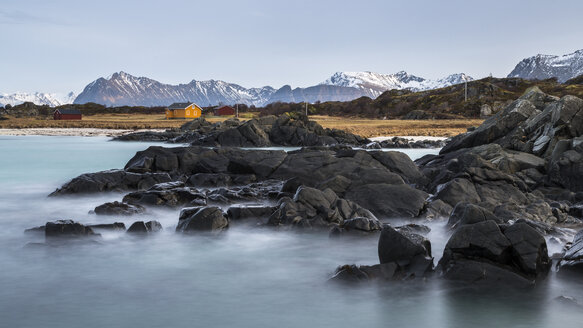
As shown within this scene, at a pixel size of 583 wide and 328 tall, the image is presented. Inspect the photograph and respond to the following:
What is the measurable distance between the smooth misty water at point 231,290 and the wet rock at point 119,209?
111 centimetres

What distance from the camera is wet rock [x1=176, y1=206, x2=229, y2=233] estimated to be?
1480 cm

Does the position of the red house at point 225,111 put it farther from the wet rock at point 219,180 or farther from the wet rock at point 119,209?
the wet rock at point 119,209

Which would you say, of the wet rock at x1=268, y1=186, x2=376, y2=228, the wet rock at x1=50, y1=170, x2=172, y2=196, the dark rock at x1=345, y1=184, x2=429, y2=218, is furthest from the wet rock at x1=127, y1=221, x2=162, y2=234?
the wet rock at x1=50, y1=170, x2=172, y2=196

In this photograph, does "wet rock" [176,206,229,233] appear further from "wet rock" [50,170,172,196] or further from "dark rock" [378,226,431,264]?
"wet rock" [50,170,172,196]

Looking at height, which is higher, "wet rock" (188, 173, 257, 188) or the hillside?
the hillside

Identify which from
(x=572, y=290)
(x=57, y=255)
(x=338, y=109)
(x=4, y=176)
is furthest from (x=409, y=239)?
(x=338, y=109)

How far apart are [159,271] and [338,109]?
401 ft

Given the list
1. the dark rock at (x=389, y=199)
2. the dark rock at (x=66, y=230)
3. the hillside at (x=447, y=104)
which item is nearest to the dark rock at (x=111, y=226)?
the dark rock at (x=66, y=230)

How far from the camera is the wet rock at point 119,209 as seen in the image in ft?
56.1

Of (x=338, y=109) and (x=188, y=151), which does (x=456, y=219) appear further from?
(x=338, y=109)

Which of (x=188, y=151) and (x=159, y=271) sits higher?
(x=188, y=151)

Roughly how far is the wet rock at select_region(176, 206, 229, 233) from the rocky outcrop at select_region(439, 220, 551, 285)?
22.5 ft

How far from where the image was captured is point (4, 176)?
3041cm

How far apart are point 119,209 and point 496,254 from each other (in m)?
12.4
